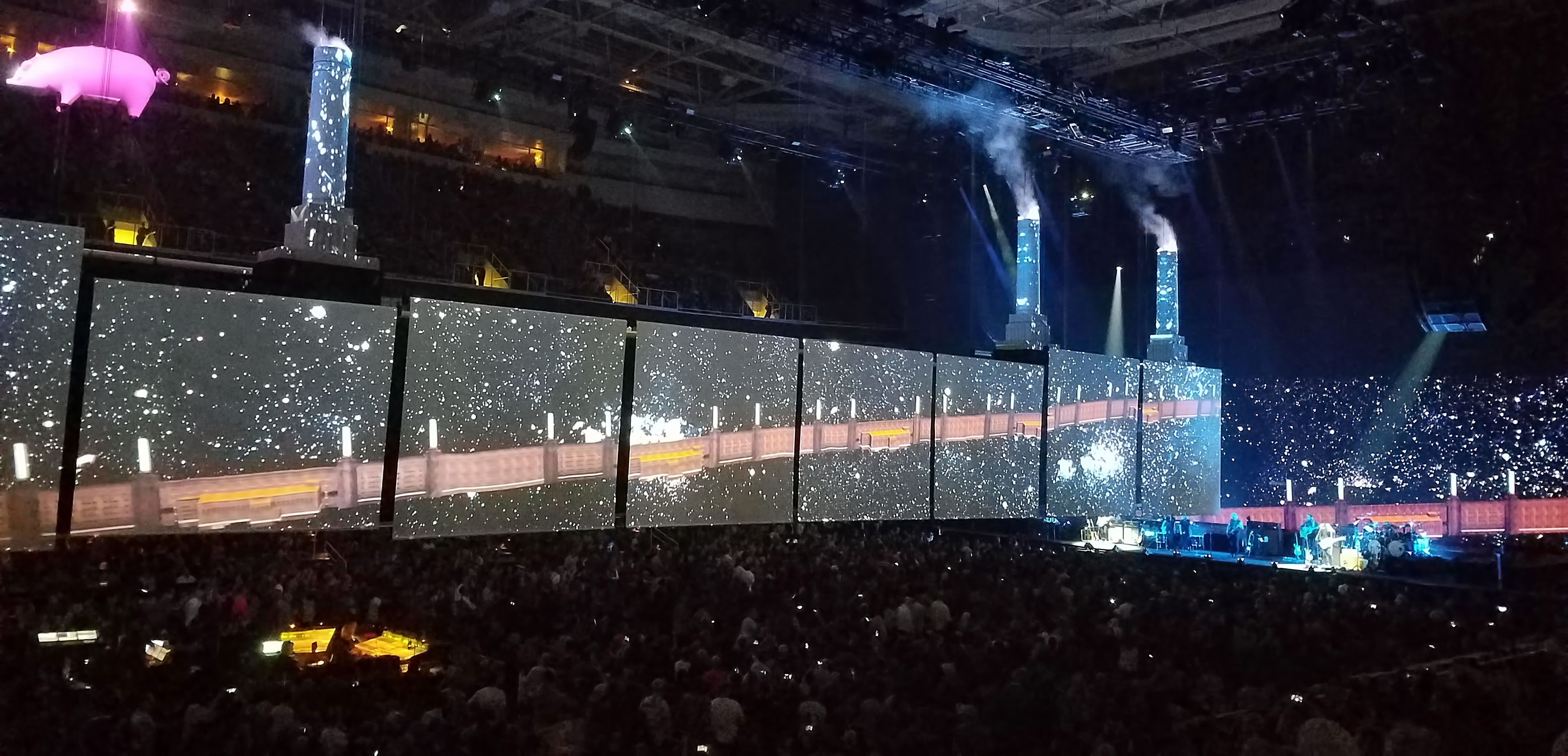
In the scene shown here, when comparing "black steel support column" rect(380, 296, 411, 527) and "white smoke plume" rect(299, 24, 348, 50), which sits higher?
"white smoke plume" rect(299, 24, 348, 50)

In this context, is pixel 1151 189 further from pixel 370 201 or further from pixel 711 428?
pixel 370 201

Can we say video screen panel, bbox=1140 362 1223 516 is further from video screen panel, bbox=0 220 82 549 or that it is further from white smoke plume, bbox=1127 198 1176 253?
video screen panel, bbox=0 220 82 549

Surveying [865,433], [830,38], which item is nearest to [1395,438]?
[865,433]

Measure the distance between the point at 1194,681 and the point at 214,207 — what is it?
37.7 ft

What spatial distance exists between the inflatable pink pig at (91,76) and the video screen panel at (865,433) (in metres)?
7.97

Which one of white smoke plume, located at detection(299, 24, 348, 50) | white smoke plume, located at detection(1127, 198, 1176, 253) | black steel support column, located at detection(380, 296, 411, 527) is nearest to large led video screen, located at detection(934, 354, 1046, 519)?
white smoke plume, located at detection(1127, 198, 1176, 253)

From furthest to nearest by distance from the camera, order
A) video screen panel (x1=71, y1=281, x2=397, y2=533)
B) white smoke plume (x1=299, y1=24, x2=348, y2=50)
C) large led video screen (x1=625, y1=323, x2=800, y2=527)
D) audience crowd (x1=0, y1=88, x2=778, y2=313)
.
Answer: audience crowd (x1=0, y1=88, x2=778, y2=313)
large led video screen (x1=625, y1=323, x2=800, y2=527)
white smoke plume (x1=299, y1=24, x2=348, y2=50)
video screen panel (x1=71, y1=281, x2=397, y2=533)

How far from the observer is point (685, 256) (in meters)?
15.4

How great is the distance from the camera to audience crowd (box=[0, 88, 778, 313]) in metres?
10.9

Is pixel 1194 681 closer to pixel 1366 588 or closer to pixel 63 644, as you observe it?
pixel 1366 588

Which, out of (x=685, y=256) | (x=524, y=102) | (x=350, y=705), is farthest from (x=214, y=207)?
(x=350, y=705)

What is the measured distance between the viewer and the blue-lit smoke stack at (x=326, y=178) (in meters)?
5.94

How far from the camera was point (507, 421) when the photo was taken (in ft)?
22.3

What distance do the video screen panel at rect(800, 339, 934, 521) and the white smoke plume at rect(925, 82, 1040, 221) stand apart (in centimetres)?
324
